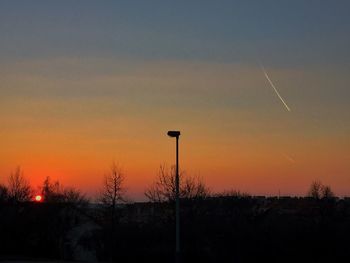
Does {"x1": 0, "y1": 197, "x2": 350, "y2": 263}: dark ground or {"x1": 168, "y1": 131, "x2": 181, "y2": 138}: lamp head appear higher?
{"x1": 168, "y1": 131, "x2": 181, "y2": 138}: lamp head

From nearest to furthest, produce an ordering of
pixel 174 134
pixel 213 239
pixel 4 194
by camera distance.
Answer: pixel 174 134 < pixel 213 239 < pixel 4 194

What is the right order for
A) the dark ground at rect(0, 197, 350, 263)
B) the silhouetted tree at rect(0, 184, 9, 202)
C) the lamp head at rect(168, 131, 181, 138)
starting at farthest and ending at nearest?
the silhouetted tree at rect(0, 184, 9, 202) → the dark ground at rect(0, 197, 350, 263) → the lamp head at rect(168, 131, 181, 138)

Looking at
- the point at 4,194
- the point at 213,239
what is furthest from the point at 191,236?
the point at 4,194

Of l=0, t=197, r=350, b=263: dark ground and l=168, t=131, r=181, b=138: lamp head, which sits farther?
l=0, t=197, r=350, b=263: dark ground

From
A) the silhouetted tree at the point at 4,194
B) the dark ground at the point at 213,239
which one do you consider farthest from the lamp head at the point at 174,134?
the silhouetted tree at the point at 4,194

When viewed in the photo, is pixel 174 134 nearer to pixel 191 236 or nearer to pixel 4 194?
pixel 191 236

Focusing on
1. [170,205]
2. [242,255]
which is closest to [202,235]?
[242,255]

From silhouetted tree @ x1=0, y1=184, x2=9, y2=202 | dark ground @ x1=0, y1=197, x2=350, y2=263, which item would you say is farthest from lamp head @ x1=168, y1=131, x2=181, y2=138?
silhouetted tree @ x1=0, y1=184, x2=9, y2=202

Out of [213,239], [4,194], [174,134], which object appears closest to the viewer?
[174,134]

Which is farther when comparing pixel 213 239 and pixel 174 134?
pixel 213 239

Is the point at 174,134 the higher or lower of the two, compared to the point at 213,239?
higher

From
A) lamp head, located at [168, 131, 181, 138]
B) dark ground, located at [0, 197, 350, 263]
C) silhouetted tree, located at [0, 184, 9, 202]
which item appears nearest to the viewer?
lamp head, located at [168, 131, 181, 138]

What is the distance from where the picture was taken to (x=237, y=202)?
6384 cm

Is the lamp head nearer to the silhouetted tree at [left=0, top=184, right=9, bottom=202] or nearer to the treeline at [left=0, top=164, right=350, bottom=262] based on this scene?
the treeline at [left=0, top=164, right=350, bottom=262]
